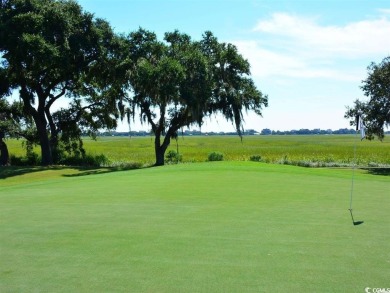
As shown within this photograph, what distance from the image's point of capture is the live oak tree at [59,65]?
25.9 m

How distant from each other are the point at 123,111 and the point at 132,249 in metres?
26.2

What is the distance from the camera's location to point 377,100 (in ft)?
107

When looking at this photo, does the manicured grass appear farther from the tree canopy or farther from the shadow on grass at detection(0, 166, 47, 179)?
the shadow on grass at detection(0, 166, 47, 179)

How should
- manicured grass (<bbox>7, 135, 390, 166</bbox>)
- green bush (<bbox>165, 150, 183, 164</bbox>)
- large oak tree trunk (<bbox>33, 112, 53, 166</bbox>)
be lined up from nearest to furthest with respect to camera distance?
large oak tree trunk (<bbox>33, 112, 53, 166</bbox>) → green bush (<bbox>165, 150, 183, 164</bbox>) → manicured grass (<bbox>7, 135, 390, 166</bbox>)

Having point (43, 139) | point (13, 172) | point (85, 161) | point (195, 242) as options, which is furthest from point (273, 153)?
point (195, 242)

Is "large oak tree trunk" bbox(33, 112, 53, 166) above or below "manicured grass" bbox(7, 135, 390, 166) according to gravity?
above

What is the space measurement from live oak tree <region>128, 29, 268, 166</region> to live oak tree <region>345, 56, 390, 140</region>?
8.14m

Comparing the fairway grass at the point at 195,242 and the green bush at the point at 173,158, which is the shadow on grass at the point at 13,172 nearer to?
the green bush at the point at 173,158

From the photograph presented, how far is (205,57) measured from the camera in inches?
1192

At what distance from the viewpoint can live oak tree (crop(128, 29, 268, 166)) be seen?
28.0m

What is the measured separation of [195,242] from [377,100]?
30.0 meters

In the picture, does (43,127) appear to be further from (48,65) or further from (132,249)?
(132,249)

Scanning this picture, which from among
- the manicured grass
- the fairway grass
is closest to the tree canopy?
the manicured grass

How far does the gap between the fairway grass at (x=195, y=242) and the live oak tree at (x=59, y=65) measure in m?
17.7
